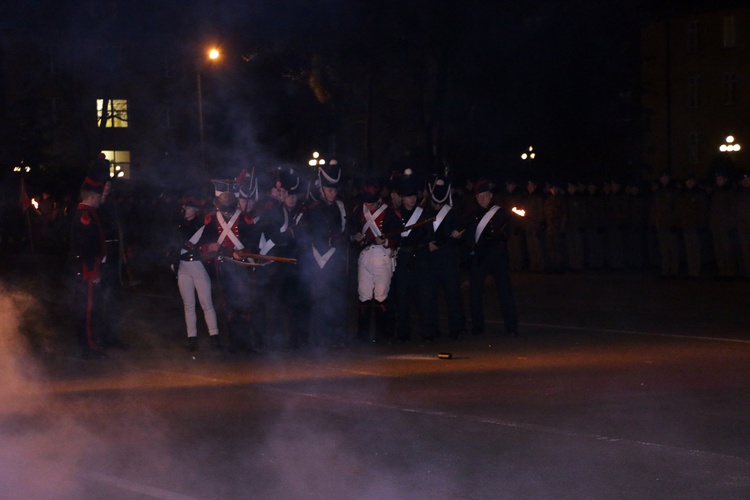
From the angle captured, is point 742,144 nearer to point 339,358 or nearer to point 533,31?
point 533,31

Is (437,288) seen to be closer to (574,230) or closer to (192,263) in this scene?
(192,263)

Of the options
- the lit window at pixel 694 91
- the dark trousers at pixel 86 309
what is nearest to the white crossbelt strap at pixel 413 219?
the dark trousers at pixel 86 309

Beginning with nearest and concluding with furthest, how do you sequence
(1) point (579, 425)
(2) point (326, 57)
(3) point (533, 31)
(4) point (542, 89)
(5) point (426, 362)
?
(1) point (579, 425), (5) point (426, 362), (2) point (326, 57), (3) point (533, 31), (4) point (542, 89)

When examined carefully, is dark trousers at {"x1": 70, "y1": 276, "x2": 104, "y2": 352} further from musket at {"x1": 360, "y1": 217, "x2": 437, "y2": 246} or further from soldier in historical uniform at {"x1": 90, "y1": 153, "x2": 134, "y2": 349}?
musket at {"x1": 360, "y1": 217, "x2": 437, "y2": 246}

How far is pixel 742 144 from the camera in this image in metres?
57.7

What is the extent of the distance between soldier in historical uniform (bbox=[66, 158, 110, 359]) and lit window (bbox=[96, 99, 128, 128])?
4.55 ft

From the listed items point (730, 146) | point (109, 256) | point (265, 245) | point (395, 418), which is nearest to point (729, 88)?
point (730, 146)

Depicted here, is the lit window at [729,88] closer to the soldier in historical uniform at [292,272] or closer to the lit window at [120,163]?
the lit window at [120,163]

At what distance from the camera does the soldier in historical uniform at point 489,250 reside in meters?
13.4

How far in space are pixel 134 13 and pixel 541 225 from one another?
1464cm

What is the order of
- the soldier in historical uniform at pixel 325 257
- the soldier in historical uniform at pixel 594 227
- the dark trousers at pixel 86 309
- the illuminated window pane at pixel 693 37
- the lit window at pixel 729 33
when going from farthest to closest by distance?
the illuminated window pane at pixel 693 37, the lit window at pixel 729 33, the soldier in historical uniform at pixel 594 227, the soldier in historical uniform at pixel 325 257, the dark trousers at pixel 86 309

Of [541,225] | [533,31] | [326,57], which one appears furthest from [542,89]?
[326,57]

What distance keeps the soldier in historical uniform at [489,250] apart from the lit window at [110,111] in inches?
175

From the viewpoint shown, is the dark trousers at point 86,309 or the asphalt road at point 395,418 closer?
the asphalt road at point 395,418
